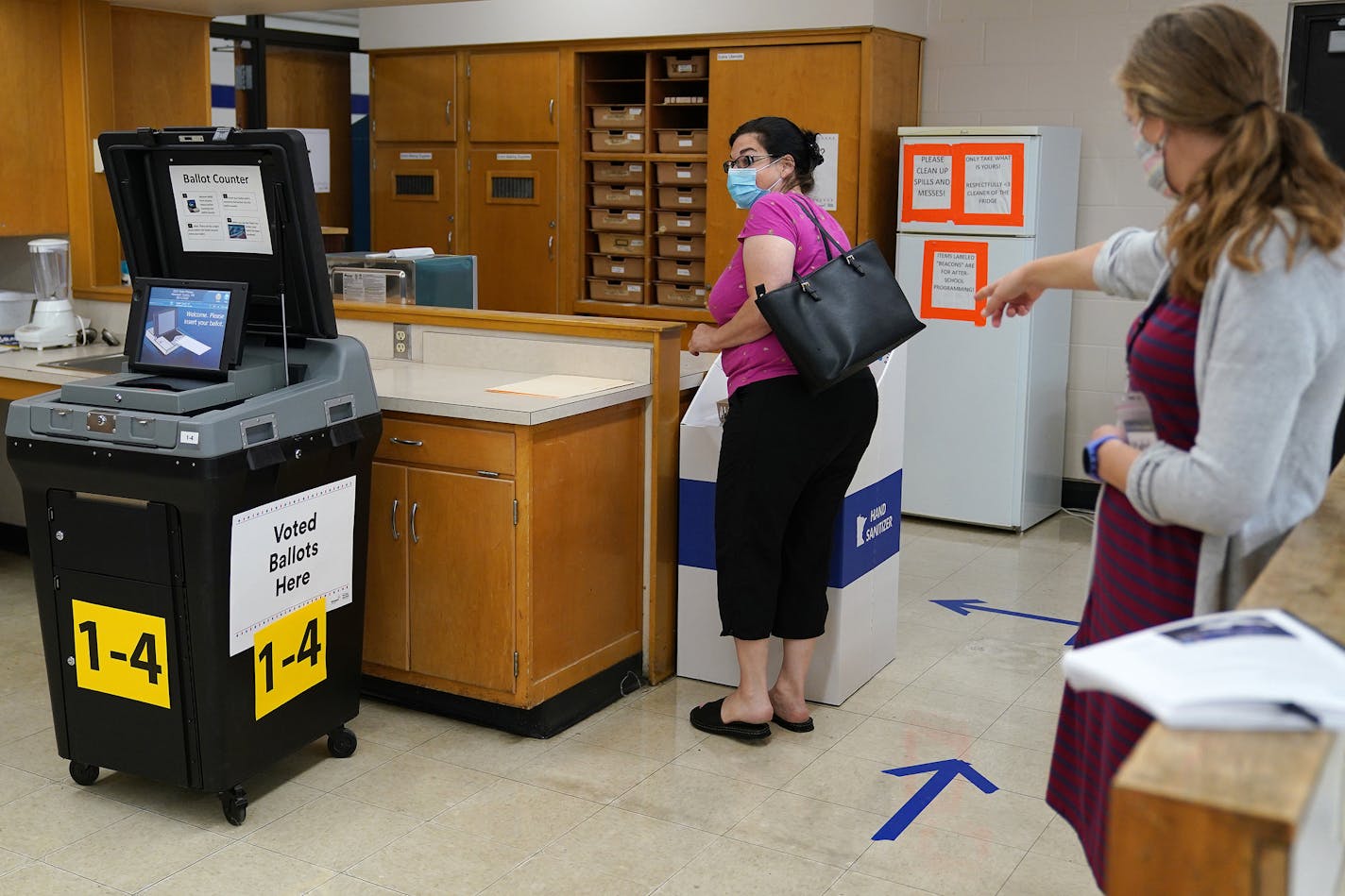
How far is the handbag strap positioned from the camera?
312 centimetres

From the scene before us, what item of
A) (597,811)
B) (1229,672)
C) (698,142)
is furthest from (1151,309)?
(698,142)

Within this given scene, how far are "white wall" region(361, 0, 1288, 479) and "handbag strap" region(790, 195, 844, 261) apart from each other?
2.81 metres

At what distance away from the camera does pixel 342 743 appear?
3229 millimetres

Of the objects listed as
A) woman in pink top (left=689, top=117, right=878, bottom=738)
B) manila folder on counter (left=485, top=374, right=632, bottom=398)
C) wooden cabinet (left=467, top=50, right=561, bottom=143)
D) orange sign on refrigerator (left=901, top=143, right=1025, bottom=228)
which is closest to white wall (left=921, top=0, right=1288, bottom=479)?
orange sign on refrigerator (left=901, top=143, right=1025, bottom=228)

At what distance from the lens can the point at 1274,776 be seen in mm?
1020

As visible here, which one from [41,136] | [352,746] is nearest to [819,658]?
[352,746]

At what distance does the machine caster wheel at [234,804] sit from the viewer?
2.86m

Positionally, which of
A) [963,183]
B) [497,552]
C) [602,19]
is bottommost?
[497,552]

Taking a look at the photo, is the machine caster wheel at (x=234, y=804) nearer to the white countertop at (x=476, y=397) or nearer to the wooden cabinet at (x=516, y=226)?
the white countertop at (x=476, y=397)

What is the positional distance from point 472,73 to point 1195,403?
230 inches

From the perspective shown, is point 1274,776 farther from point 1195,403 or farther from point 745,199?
point 745,199

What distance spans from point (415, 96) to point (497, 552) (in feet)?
14.5

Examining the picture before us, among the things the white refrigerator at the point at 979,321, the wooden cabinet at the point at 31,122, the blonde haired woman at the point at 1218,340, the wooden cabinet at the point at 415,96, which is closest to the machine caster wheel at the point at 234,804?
the blonde haired woman at the point at 1218,340

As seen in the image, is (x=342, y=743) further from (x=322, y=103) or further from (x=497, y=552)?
(x=322, y=103)
